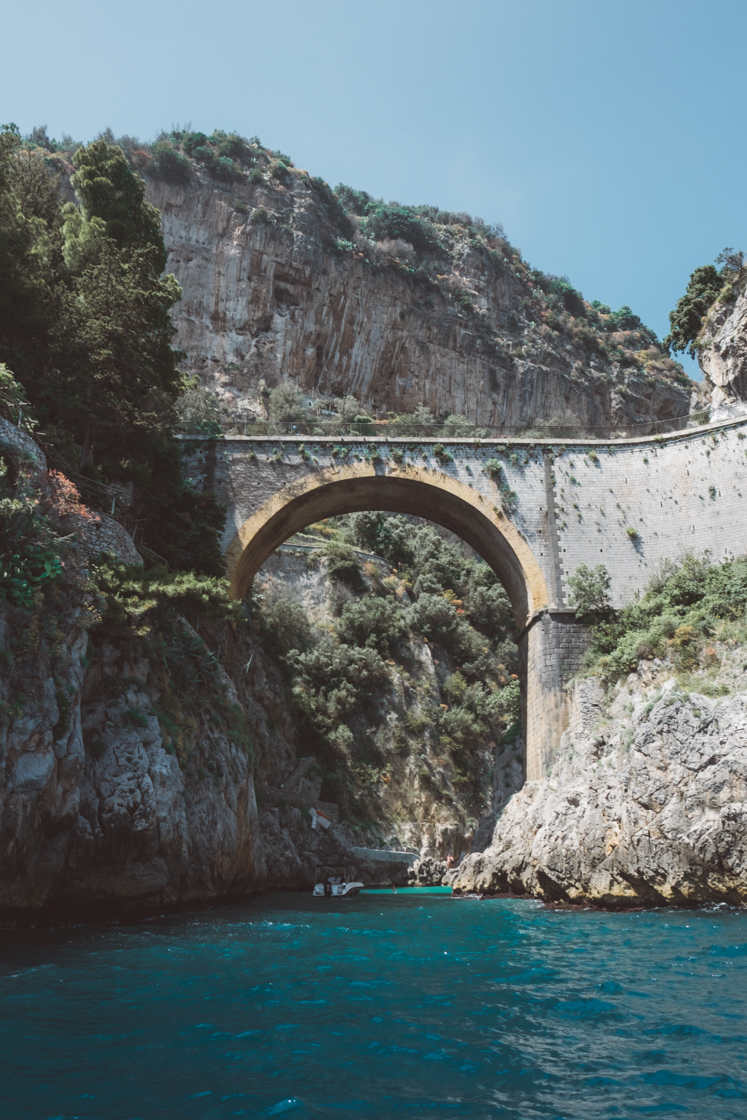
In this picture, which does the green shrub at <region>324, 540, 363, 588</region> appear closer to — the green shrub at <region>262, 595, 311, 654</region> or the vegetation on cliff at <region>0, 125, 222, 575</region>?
the green shrub at <region>262, 595, 311, 654</region>

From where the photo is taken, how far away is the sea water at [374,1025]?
16.2ft

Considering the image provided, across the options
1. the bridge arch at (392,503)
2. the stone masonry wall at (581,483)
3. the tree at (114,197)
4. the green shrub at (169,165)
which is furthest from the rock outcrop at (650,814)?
the green shrub at (169,165)

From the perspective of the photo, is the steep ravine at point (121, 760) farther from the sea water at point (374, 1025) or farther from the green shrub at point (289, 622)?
the green shrub at point (289, 622)

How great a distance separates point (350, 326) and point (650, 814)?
43276 mm

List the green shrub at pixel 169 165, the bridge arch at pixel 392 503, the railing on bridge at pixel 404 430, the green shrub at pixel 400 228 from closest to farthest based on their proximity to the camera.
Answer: the bridge arch at pixel 392 503
the railing on bridge at pixel 404 430
the green shrub at pixel 169 165
the green shrub at pixel 400 228

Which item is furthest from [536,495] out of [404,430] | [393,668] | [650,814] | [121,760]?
[121,760]

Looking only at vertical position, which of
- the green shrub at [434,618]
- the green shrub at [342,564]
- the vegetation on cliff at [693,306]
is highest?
the vegetation on cliff at [693,306]

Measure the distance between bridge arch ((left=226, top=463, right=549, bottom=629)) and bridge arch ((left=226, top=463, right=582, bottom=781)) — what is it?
31 millimetres

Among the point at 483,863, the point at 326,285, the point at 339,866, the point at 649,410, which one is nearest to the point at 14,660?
the point at 483,863

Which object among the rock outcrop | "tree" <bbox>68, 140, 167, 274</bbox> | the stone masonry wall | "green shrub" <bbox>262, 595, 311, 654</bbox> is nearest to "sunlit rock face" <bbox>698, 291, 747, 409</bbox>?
the stone masonry wall

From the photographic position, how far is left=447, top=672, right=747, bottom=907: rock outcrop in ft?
46.0

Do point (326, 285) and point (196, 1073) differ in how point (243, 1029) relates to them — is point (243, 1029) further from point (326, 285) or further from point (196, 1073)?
point (326, 285)

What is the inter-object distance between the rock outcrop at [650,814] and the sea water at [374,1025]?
7.46 ft

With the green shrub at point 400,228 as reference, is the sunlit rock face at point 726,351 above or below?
below
